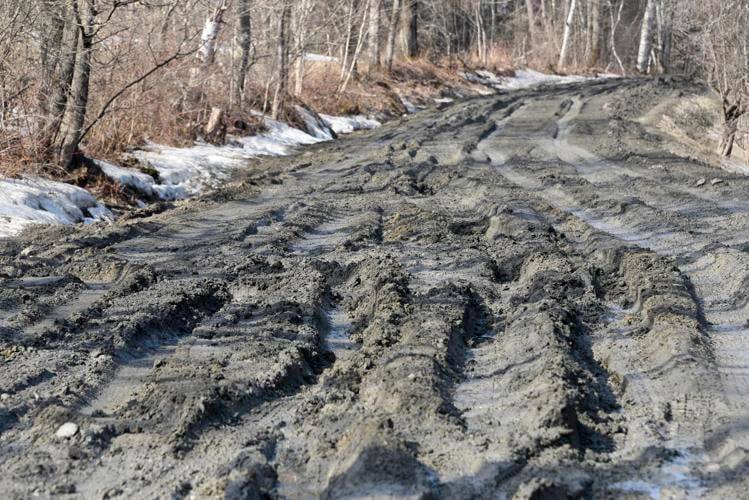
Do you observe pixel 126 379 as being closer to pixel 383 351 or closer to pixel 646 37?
pixel 383 351

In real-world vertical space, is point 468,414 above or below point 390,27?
below

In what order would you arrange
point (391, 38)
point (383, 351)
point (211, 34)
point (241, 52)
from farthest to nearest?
point (391, 38) → point (241, 52) → point (211, 34) → point (383, 351)

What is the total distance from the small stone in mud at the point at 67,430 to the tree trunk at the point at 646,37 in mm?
40230

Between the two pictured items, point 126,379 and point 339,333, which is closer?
point 126,379

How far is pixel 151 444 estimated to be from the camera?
378cm

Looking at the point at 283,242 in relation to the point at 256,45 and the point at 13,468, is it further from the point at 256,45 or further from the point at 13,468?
the point at 256,45

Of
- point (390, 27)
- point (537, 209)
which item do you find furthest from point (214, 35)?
point (390, 27)

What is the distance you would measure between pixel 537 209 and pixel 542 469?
6.09 metres

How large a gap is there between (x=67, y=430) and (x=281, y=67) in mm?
15537

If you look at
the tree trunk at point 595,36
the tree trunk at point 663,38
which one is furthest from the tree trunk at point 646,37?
the tree trunk at point 595,36

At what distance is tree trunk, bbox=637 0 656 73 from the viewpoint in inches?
1593

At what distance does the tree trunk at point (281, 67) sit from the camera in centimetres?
1872

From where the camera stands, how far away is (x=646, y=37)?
4141cm

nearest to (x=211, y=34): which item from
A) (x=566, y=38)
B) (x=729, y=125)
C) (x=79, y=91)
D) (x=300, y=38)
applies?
(x=300, y=38)
